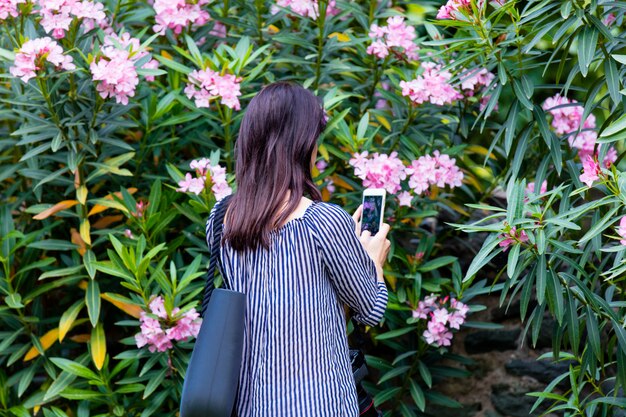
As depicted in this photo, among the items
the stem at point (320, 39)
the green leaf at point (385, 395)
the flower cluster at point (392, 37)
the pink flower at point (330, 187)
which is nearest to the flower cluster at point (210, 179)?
the pink flower at point (330, 187)

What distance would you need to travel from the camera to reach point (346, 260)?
2074 millimetres

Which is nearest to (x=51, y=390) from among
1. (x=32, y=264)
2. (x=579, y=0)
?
(x=32, y=264)

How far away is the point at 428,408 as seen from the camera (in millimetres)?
3668

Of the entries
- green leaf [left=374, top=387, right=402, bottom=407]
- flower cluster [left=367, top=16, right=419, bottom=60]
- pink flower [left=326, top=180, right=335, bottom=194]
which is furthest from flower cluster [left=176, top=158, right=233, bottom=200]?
green leaf [left=374, top=387, right=402, bottom=407]

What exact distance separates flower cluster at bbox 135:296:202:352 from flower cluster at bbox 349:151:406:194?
2.54 feet

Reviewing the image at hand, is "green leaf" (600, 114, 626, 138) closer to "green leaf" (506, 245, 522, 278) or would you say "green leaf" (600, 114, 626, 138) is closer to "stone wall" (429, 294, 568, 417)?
"green leaf" (506, 245, 522, 278)

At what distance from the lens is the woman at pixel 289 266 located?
81.4 inches

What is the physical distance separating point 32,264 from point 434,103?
5.40ft

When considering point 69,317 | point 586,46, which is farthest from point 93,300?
point 586,46

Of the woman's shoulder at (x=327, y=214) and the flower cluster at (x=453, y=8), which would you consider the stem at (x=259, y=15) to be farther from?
the woman's shoulder at (x=327, y=214)

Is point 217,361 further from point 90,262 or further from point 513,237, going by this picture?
point 90,262

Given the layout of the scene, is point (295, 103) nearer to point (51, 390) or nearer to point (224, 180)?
point (224, 180)

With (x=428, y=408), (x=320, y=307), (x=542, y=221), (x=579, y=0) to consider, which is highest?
(x=579, y=0)

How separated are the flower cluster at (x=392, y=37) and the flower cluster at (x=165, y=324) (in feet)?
4.13
